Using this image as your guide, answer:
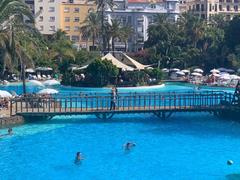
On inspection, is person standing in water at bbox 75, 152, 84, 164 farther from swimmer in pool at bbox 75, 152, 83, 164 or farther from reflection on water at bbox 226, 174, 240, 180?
reflection on water at bbox 226, 174, 240, 180

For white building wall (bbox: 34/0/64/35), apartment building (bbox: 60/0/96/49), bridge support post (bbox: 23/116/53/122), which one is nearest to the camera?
bridge support post (bbox: 23/116/53/122)

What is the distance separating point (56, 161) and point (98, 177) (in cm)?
364

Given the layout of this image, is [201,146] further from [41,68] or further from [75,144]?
[41,68]

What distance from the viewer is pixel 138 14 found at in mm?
116438

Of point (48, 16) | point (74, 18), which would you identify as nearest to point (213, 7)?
point (74, 18)

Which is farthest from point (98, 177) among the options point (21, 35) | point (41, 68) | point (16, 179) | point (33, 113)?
point (41, 68)

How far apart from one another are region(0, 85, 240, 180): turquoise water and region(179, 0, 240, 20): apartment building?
89.5 meters

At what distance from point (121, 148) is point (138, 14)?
89031 millimetres

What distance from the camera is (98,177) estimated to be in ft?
77.8

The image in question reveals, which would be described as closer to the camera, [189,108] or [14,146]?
[14,146]

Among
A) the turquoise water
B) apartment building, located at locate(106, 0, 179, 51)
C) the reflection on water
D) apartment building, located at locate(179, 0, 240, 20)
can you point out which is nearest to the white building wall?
apartment building, located at locate(106, 0, 179, 51)

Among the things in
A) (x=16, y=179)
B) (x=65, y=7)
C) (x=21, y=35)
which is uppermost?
(x=65, y=7)

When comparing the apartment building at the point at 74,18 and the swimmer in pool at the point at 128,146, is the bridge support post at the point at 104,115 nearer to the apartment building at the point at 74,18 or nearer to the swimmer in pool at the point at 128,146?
the swimmer in pool at the point at 128,146

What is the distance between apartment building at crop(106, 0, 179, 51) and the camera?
381ft
